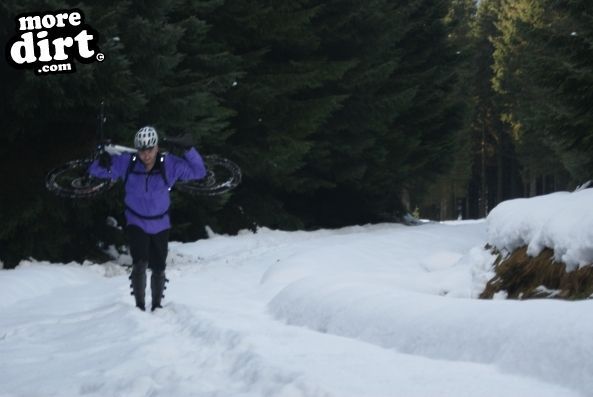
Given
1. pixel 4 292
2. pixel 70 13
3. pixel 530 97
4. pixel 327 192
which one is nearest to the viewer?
pixel 4 292

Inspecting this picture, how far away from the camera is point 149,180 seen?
31.0 feet

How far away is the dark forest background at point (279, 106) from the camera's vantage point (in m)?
14.7

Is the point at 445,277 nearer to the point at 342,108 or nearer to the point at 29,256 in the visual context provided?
the point at 29,256

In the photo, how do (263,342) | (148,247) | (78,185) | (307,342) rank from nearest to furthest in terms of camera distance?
(263,342) < (307,342) < (148,247) < (78,185)

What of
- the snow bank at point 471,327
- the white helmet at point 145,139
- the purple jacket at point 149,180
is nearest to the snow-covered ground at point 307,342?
the snow bank at point 471,327

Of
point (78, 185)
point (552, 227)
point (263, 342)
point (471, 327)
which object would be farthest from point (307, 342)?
point (78, 185)

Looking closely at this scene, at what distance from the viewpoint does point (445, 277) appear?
41.6ft

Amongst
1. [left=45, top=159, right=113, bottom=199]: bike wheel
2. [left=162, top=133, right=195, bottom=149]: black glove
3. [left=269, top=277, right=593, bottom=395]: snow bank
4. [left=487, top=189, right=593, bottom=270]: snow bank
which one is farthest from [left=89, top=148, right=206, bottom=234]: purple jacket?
[left=487, top=189, right=593, bottom=270]: snow bank

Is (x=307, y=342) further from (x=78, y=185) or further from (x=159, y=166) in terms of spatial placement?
(x=78, y=185)

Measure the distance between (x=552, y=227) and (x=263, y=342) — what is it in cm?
464

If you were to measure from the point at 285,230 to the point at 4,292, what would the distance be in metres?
14.6

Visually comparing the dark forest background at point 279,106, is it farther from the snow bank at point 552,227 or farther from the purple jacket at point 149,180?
the purple jacket at point 149,180

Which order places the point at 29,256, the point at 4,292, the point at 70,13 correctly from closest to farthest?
the point at 4,292 < the point at 70,13 < the point at 29,256

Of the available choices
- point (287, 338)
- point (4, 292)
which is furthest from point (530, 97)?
point (287, 338)
